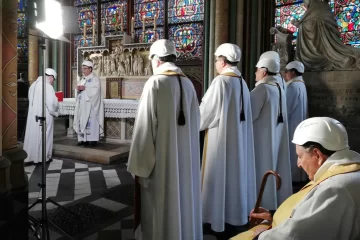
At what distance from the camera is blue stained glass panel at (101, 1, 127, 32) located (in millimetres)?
10914

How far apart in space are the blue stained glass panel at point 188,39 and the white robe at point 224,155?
20.1 feet

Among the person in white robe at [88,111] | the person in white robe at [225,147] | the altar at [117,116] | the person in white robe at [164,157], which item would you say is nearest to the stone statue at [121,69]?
the altar at [117,116]

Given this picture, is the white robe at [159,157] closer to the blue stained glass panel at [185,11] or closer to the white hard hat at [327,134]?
the white hard hat at [327,134]

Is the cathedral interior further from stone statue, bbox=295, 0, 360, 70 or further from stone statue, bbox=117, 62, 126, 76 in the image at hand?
stone statue, bbox=295, 0, 360, 70

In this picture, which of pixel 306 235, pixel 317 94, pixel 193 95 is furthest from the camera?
pixel 317 94

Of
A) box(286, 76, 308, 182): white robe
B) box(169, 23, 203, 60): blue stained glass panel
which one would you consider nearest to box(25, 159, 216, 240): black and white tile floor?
box(286, 76, 308, 182): white robe

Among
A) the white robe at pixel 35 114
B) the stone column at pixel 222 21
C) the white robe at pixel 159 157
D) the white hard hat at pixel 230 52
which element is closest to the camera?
the white robe at pixel 159 157

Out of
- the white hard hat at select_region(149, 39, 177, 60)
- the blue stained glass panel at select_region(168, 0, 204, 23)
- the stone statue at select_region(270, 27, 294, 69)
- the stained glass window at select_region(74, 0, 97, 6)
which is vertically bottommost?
the white hard hat at select_region(149, 39, 177, 60)

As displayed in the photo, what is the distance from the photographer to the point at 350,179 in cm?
124

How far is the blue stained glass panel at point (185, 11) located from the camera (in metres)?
9.68

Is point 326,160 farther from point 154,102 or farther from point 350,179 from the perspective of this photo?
point 154,102

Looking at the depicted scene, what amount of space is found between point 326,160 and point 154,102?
155 centimetres

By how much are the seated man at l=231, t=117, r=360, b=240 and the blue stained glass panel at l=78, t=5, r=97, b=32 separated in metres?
11.2

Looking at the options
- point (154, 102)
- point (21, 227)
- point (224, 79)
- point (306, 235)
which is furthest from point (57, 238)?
point (306, 235)
